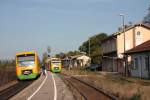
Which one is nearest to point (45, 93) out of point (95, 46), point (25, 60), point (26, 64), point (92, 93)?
point (92, 93)

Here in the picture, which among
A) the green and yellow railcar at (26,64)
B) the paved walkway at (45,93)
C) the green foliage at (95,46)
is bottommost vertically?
the paved walkway at (45,93)

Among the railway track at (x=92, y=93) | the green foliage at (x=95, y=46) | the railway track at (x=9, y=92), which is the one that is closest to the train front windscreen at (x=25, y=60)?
the railway track at (x=9, y=92)

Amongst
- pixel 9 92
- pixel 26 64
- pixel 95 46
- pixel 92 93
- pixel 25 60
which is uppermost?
pixel 95 46

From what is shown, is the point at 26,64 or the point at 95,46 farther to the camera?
the point at 95,46

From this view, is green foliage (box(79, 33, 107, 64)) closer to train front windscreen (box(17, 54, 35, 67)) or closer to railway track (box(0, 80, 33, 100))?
train front windscreen (box(17, 54, 35, 67))

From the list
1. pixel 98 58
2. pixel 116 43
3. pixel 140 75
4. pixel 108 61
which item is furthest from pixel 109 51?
pixel 140 75

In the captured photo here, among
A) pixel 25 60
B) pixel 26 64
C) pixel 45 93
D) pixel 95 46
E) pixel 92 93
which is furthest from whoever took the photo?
pixel 95 46

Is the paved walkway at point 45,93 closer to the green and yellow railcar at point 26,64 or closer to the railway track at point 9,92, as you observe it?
the railway track at point 9,92

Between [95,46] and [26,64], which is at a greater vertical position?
[95,46]

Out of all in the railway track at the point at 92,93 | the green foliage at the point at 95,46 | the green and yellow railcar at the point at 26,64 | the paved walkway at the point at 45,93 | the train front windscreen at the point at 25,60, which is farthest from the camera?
the green foliage at the point at 95,46

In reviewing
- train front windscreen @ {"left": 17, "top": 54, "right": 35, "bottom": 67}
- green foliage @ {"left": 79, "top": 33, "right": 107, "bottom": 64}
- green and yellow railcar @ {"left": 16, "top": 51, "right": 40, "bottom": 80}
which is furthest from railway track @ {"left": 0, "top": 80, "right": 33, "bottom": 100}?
green foliage @ {"left": 79, "top": 33, "right": 107, "bottom": 64}

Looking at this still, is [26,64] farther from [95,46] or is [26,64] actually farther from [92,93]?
[95,46]

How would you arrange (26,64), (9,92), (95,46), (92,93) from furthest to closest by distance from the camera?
(95,46)
(26,64)
(9,92)
(92,93)

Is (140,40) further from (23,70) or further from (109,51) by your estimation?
(23,70)
